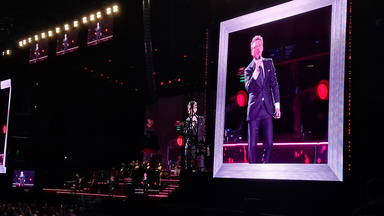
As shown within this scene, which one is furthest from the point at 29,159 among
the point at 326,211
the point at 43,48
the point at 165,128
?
the point at 326,211

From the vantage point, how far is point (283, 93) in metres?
6.70

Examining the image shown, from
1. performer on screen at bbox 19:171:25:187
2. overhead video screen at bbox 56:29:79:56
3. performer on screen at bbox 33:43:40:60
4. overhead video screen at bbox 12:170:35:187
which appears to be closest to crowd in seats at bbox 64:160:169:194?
overhead video screen at bbox 12:170:35:187

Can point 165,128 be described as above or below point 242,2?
below

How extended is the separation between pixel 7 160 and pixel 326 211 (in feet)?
34.5

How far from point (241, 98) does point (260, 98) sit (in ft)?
1.42

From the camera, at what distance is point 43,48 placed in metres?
14.2

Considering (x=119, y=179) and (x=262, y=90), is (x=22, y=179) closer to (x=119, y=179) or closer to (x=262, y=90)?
(x=119, y=179)

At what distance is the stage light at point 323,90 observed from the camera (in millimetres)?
6113

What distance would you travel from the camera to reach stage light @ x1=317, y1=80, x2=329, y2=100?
611cm

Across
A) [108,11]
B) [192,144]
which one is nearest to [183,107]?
[108,11]

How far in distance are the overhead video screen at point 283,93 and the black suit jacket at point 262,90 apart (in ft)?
0.05

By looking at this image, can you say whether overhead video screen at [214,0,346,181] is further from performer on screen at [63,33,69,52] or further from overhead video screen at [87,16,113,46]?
performer on screen at [63,33,69,52]

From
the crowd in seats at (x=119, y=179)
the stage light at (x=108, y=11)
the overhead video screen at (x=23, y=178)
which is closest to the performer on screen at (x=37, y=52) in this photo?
the stage light at (x=108, y=11)

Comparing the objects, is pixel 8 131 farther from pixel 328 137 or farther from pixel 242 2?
pixel 328 137
